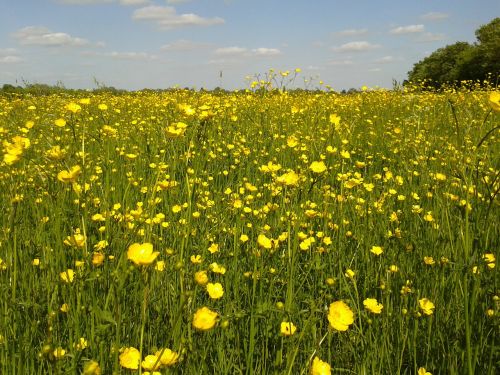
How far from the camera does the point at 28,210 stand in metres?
2.55

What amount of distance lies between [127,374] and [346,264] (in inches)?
47.6

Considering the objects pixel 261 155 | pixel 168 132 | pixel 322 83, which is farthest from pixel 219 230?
pixel 322 83

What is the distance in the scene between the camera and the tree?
20.7 meters

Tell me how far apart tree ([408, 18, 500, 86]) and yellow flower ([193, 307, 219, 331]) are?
17.2 meters

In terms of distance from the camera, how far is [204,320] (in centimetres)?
106

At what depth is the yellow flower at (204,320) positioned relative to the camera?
105 cm

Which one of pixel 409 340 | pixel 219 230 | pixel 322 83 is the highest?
pixel 322 83

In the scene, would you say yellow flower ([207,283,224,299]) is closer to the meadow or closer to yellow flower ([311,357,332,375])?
the meadow

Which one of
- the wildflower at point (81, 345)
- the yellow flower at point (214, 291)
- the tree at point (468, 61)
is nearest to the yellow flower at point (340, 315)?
the yellow flower at point (214, 291)

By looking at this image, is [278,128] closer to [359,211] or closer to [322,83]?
[322,83]

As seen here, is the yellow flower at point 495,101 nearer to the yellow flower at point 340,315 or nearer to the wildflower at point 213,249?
the yellow flower at point 340,315

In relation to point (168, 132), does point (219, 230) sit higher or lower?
lower

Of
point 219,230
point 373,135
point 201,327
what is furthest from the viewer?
point 373,135

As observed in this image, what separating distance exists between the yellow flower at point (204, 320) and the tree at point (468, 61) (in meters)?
17.2
